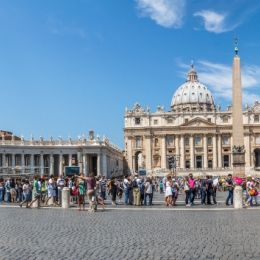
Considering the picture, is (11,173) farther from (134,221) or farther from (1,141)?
(134,221)

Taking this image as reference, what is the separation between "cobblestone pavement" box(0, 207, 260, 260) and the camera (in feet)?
33.7

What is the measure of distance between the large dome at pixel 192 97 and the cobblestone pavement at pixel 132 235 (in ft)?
367

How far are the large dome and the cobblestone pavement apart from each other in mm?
111894

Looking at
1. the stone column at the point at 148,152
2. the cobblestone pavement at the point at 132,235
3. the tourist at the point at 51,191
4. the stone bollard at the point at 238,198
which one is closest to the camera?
the cobblestone pavement at the point at 132,235

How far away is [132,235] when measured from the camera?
12805 mm

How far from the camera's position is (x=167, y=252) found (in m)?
10.4

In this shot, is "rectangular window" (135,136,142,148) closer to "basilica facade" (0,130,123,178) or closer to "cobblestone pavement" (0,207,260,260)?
"basilica facade" (0,130,123,178)

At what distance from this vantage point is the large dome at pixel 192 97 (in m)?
131

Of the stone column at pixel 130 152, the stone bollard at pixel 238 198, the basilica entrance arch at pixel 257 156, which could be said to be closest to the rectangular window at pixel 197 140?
the basilica entrance arch at pixel 257 156

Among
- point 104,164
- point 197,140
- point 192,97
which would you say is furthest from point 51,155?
point 192,97

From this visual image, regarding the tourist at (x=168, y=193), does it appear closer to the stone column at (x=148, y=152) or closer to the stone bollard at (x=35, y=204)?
the stone bollard at (x=35, y=204)

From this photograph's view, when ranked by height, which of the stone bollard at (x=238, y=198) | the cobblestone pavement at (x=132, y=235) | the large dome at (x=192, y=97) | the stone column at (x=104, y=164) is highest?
the large dome at (x=192, y=97)

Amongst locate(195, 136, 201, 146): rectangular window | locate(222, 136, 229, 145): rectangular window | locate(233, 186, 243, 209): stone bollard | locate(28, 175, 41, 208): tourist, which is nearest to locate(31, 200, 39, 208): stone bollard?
locate(28, 175, 41, 208): tourist

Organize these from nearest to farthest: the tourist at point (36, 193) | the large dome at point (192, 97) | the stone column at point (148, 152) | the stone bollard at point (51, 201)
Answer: the tourist at point (36, 193)
the stone bollard at point (51, 201)
the stone column at point (148, 152)
the large dome at point (192, 97)
